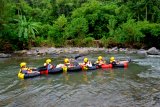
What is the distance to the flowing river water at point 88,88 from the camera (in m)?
16.2

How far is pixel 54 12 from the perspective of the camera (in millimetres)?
54188

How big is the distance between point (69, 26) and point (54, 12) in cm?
1041

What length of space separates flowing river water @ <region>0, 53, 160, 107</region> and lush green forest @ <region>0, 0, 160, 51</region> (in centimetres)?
1377

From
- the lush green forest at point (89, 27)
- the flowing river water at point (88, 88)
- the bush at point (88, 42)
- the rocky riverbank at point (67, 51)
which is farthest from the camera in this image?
A: the bush at point (88, 42)

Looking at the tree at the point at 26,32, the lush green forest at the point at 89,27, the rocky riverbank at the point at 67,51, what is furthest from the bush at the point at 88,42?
the tree at the point at 26,32

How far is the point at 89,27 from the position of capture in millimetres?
47312

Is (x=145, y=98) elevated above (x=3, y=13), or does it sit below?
below

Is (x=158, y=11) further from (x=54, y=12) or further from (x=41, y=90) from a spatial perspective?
(x=41, y=90)

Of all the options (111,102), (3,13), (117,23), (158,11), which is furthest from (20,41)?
(111,102)

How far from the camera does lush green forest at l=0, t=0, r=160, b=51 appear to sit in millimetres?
39375

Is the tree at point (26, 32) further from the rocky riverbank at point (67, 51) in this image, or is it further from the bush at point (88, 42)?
the bush at point (88, 42)

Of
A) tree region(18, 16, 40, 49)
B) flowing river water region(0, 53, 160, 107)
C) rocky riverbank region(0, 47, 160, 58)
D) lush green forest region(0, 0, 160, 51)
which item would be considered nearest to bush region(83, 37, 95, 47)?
lush green forest region(0, 0, 160, 51)

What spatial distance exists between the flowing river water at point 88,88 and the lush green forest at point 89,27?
45.2 ft

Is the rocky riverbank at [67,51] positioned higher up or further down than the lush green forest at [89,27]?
further down
